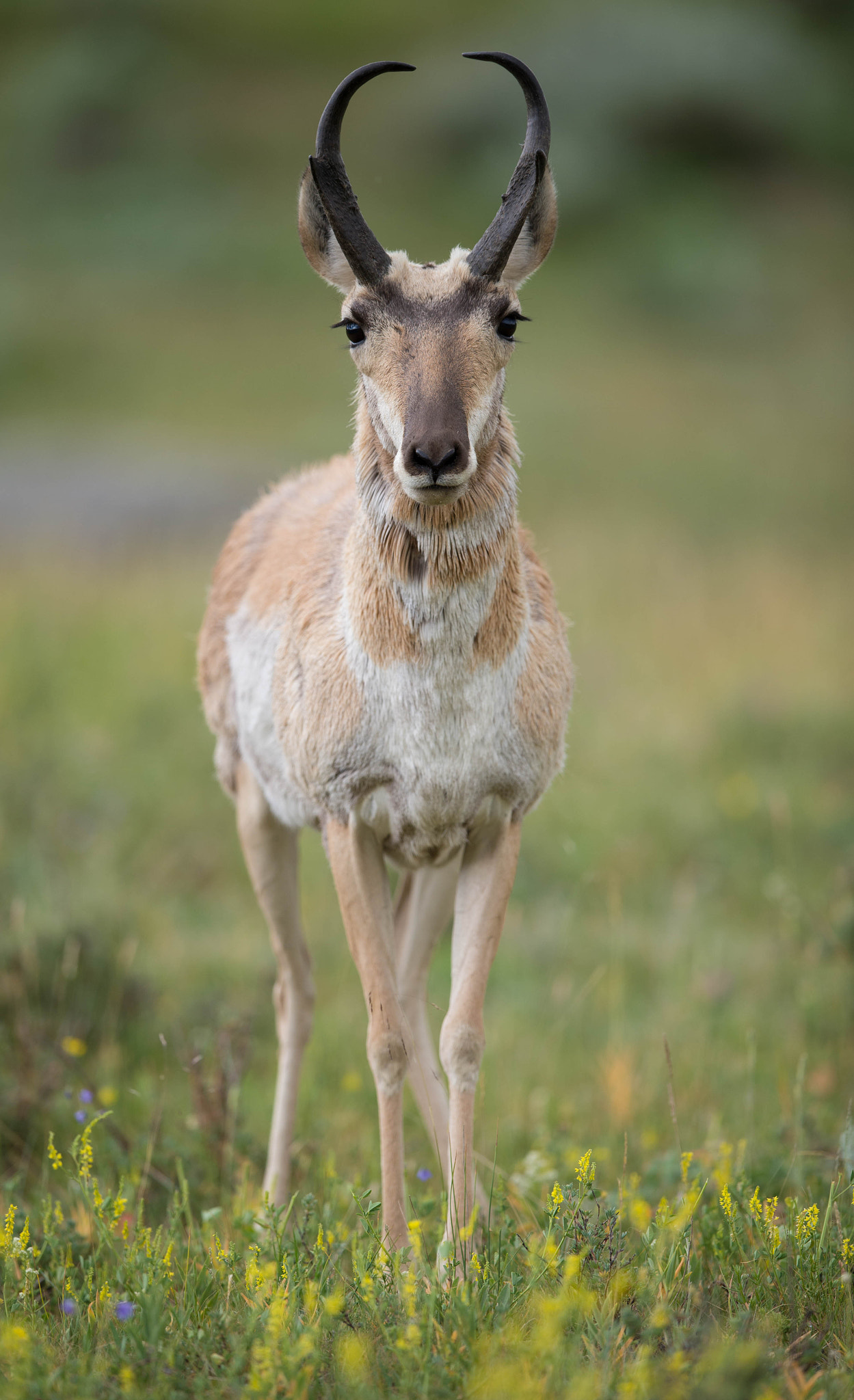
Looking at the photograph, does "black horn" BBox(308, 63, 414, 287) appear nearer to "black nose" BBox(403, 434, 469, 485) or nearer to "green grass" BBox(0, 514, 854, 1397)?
"black nose" BBox(403, 434, 469, 485)

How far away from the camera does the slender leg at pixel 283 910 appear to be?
4875 mm

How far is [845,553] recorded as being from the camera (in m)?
16.1

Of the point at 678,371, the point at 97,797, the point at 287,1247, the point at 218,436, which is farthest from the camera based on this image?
the point at 678,371

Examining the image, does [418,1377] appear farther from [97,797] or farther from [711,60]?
[711,60]

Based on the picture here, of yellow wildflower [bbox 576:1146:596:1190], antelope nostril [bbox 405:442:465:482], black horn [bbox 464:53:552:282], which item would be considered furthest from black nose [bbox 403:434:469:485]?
yellow wildflower [bbox 576:1146:596:1190]

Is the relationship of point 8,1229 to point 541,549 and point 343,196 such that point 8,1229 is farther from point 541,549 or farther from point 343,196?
point 541,549

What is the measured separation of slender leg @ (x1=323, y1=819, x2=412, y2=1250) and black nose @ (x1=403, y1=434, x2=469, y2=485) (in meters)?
1.17

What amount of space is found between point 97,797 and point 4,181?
36.2 metres

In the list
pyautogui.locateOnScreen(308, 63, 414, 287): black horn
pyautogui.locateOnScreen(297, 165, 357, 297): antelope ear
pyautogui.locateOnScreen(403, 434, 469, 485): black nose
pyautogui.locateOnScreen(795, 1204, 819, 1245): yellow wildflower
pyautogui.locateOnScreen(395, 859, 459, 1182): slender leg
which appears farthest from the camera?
pyautogui.locateOnScreen(395, 859, 459, 1182): slender leg

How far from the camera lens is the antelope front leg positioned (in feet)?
12.3

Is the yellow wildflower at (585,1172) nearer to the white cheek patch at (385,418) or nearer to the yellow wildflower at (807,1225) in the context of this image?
the yellow wildflower at (807,1225)

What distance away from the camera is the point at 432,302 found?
3.57 m

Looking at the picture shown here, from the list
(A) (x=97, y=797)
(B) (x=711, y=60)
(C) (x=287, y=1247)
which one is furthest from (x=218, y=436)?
(B) (x=711, y=60)

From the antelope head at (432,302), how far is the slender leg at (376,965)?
1127 mm
